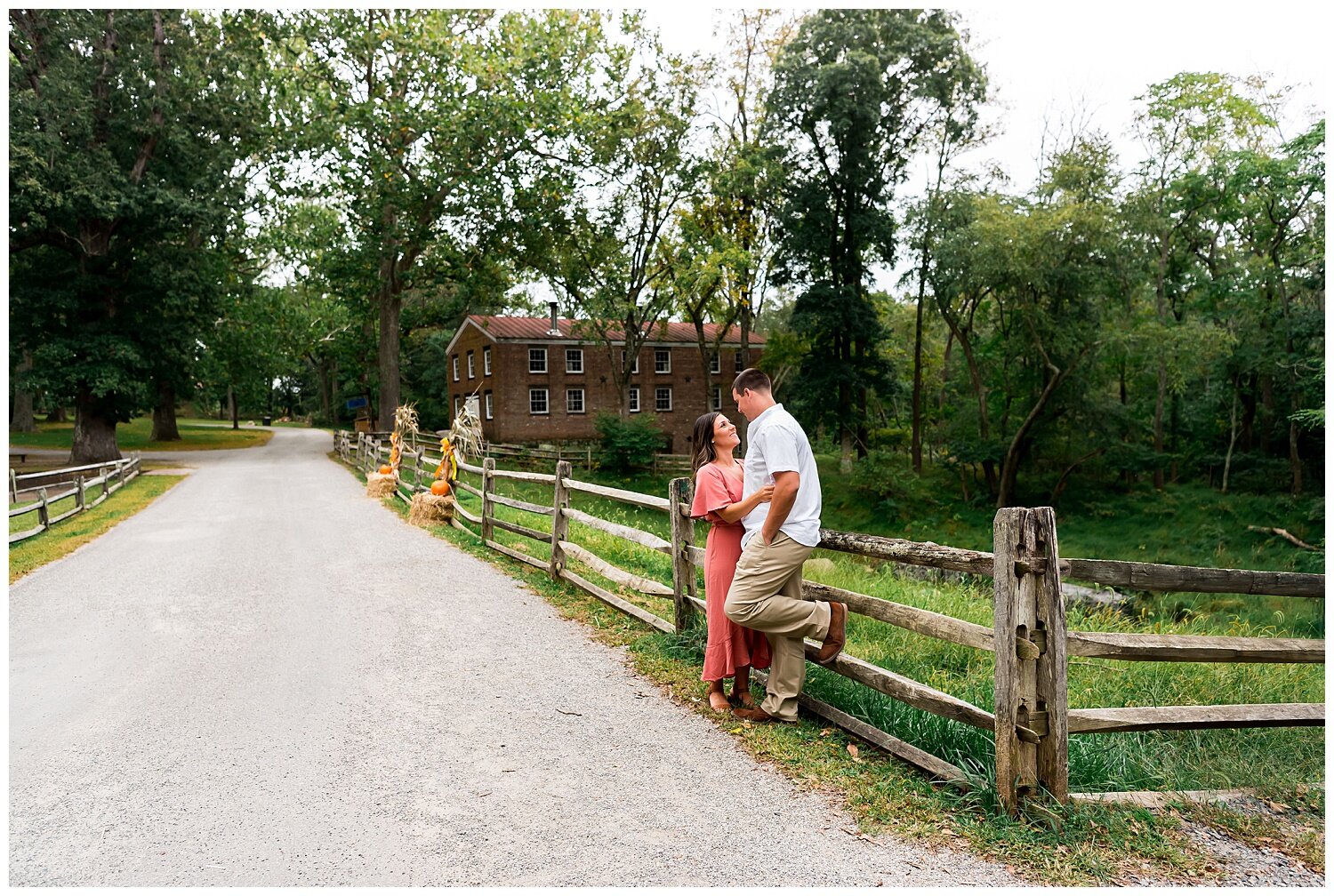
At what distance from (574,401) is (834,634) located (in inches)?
1458

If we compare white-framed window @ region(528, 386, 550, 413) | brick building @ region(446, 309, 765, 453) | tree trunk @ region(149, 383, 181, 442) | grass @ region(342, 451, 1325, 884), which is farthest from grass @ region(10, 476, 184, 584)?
→ tree trunk @ region(149, 383, 181, 442)

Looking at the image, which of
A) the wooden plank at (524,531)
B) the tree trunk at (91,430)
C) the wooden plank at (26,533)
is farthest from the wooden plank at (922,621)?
the tree trunk at (91,430)

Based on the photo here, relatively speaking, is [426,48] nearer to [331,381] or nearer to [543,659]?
[543,659]

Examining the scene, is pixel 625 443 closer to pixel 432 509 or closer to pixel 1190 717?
pixel 432 509

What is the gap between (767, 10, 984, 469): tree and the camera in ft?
103

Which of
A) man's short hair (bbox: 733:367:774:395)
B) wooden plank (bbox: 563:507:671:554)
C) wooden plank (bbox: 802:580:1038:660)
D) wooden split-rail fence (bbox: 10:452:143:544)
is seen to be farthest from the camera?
wooden split-rail fence (bbox: 10:452:143:544)

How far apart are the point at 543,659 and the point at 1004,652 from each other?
372 cm

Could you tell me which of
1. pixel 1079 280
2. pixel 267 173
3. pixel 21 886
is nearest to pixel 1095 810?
pixel 21 886

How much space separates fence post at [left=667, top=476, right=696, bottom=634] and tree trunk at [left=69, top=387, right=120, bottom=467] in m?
28.1

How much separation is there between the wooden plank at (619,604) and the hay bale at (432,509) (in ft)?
19.5

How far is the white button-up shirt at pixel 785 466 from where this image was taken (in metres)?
4.41

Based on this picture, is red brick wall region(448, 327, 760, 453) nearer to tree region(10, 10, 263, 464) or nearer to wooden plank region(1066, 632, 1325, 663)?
tree region(10, 10, 263, 464)

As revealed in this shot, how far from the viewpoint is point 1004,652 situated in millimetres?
3711

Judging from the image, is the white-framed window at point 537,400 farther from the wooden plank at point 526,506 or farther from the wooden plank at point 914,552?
the wooden plank at point 914,552
